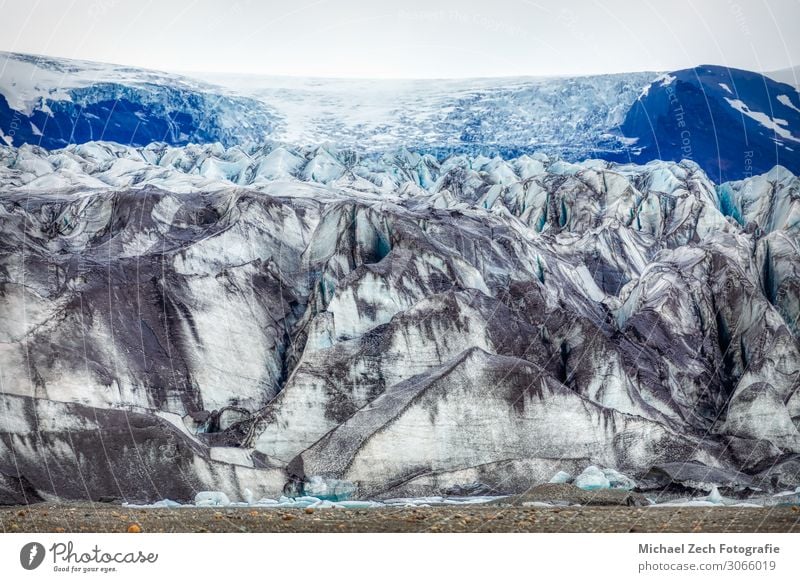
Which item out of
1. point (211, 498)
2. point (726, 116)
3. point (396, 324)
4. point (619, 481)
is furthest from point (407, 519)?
point (726, 116)

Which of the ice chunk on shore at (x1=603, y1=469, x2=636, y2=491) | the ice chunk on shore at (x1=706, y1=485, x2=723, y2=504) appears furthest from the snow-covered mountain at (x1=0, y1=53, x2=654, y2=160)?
the ice chunk on shore at (x1=706, y1=485, x2=723, y2=504)

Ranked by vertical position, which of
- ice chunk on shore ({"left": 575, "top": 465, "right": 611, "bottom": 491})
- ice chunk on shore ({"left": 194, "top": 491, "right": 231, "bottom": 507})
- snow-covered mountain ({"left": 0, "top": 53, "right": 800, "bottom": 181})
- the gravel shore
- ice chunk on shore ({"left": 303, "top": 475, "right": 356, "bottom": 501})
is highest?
snow-covered mountain ({"left": 0, "top": 53, "right": 800, "bottom": 181})

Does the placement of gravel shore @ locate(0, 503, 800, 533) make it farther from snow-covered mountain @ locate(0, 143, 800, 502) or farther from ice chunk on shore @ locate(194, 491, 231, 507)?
snow-covered mountain @ locate(0, 143, 800, 502)

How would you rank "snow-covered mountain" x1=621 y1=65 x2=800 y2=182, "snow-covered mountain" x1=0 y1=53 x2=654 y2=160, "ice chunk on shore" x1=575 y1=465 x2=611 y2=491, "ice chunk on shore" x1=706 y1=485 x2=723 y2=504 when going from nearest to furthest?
"ice chunk on shore" x1=706 y1=485 x2=723 y2=504, "ice chunk on shore" x1=575 y1=465 x2=611 y2=491, "snow-covered mountain" x1=621 y1=65 x2=800 y2=182, "snow-covered mountain" x1=0 y1=53 x2=654 y2=160

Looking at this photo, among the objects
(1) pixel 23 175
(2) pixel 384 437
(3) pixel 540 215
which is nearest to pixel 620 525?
(2) pixel 384 437

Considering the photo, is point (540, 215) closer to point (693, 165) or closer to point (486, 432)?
point (693, 165)

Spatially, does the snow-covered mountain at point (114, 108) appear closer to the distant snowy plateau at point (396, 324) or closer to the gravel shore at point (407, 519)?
the distant snowy plateau at point (396, 324)

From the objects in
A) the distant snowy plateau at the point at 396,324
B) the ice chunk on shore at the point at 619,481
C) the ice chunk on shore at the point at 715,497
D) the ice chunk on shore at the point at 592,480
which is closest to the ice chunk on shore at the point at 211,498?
the distant snowy plateau at the point at 396,324
